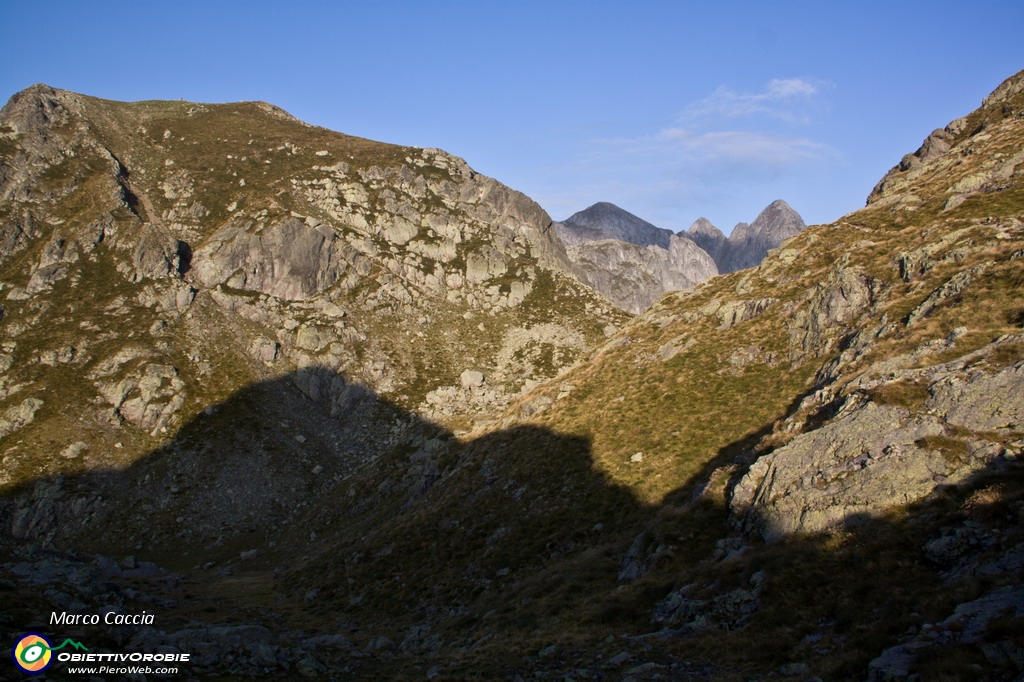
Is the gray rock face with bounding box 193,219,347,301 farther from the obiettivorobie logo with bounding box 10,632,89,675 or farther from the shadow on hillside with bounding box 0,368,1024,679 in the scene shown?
the obiettivorobie logo with bounding box 10,632,89,675

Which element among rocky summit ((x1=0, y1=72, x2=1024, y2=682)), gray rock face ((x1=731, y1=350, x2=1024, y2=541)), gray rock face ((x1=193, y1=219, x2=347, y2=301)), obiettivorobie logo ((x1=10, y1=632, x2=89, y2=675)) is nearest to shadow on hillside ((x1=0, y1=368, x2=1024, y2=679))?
rocky summit ((x1=0, y1=72, x2=1024, y2=682))

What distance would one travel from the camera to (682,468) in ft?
99.2

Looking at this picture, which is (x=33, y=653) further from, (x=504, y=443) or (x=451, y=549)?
(x=504, y=443)

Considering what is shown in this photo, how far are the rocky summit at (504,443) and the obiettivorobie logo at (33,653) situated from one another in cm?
199

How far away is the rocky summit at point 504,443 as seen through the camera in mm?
16703

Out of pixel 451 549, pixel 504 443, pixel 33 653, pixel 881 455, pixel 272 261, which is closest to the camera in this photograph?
pixel 33 653

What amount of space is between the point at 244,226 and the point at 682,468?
9441 centimetres

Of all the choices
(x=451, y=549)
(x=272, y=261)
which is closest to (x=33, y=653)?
(x=451, y=549)

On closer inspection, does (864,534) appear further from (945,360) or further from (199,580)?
(199,580)

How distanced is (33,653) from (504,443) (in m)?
29.2

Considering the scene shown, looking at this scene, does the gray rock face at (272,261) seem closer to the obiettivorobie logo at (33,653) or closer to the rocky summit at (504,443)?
the rocky summit at (504,443)

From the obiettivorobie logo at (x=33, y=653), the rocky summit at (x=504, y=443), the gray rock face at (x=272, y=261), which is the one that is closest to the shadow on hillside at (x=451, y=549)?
the rocky summit at (x=504, y=443)

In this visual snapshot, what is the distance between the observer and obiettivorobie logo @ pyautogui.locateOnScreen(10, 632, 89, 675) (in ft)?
52.4

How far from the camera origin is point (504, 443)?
42.1 meters
